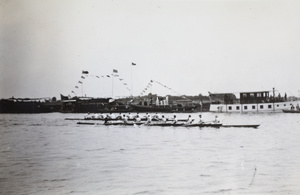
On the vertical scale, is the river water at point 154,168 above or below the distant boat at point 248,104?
below

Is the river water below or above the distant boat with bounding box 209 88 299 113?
below

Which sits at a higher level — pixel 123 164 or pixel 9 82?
pixel 9 82

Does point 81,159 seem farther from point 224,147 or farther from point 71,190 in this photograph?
point 224,147

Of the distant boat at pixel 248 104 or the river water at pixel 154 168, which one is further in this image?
the distant boat at pixel 248 104

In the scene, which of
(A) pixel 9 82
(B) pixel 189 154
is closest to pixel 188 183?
(B) pixel 189 154

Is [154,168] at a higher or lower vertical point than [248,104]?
lower

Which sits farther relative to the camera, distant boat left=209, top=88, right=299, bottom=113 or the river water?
distant boat left=209, top=88, right=299, bottom=113

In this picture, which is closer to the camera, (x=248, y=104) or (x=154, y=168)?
(x=154, y=168)

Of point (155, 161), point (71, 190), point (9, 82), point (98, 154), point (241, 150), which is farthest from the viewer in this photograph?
point (241, 150)
